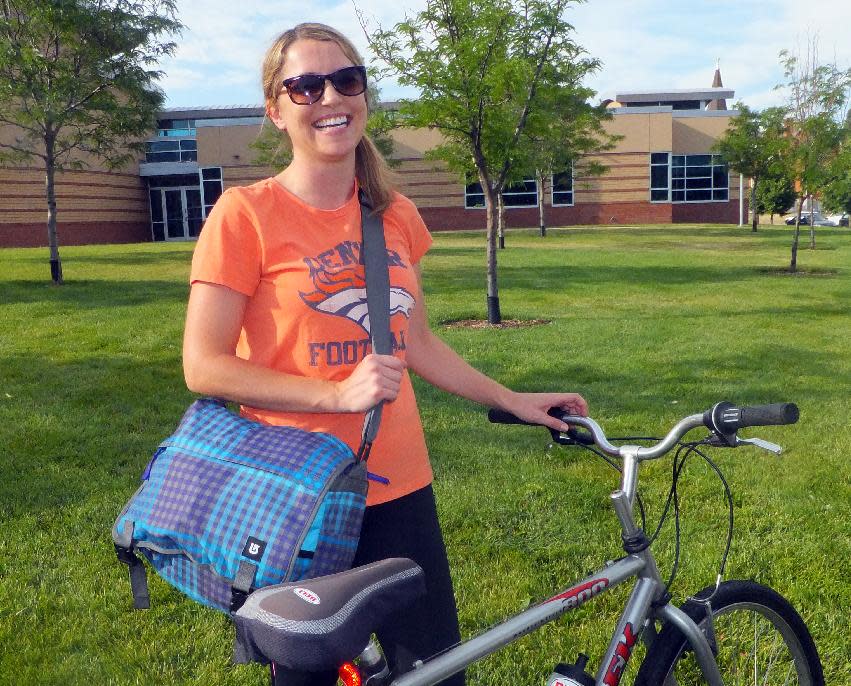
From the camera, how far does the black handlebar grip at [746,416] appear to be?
1.83 metres

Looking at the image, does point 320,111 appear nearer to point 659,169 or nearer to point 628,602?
point 628,602

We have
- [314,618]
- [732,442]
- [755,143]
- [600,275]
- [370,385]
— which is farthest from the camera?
[755,143]

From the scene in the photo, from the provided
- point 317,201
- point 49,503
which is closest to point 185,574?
point 317,201

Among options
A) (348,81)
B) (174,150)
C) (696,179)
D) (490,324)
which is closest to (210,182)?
(174,150)

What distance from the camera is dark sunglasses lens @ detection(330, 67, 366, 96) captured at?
1.92 metres

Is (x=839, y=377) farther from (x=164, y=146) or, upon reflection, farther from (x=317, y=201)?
(x=164, y=146)

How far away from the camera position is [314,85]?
1.90 meters

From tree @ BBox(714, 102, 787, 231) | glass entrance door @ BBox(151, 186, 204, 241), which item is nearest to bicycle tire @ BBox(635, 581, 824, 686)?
tree @ BBox(714, 102, 787, 231)

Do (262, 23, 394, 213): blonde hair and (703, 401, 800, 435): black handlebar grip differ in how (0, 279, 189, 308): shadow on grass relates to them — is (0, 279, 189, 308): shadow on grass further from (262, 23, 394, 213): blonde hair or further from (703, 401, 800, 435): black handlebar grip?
(703, 401, 800, 435): black handlebar grip

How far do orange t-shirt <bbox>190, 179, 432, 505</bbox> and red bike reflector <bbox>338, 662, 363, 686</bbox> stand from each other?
363 millimetres

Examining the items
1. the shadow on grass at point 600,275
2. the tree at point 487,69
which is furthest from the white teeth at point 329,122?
the shadow on grass at point 600,275

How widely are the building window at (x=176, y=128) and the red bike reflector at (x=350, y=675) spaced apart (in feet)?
151

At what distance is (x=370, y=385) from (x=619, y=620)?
0.97 m

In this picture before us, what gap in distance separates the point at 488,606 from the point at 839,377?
623cm
